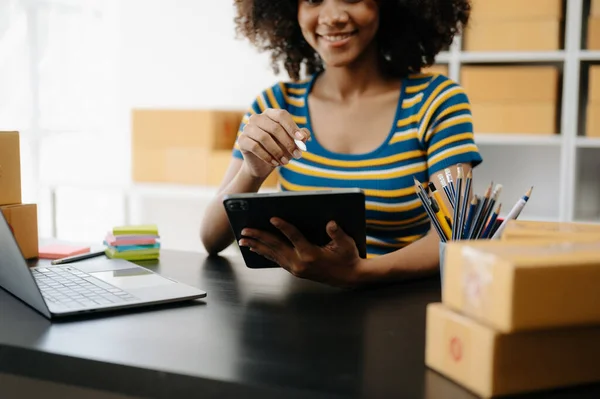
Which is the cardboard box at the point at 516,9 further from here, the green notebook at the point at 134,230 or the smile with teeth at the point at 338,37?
the green notebook at the point at 134,230

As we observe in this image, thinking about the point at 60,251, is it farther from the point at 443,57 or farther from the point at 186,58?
the point at 186,58

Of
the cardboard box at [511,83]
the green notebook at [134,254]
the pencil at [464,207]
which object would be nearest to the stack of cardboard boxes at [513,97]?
the cardboard box at [511,83]

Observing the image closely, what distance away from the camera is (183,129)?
293 cm

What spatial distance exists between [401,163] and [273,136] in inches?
16.3

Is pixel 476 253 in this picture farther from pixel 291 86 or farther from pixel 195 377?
pixel 291 86

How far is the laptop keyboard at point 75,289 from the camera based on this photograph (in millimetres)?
878

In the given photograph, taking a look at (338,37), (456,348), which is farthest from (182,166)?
(456,348)

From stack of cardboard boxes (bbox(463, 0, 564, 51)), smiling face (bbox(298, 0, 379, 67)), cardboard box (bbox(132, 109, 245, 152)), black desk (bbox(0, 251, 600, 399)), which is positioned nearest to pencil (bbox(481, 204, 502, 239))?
black desk (bbox(0, 251, 600, 399))

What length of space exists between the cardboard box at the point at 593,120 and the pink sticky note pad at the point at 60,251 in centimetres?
192

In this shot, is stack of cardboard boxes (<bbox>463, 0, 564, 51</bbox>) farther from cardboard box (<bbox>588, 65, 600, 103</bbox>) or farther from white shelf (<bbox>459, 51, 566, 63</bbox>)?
cardboard box (<bbox>588, 65, 600, 103</bbox>)

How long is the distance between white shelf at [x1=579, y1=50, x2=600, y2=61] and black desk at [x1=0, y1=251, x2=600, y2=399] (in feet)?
6.19

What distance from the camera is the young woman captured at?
139 centimetres

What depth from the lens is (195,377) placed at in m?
0.64

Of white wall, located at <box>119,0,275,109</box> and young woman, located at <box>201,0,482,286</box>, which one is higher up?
white wall, located at <box>119,0,275,109</box>
